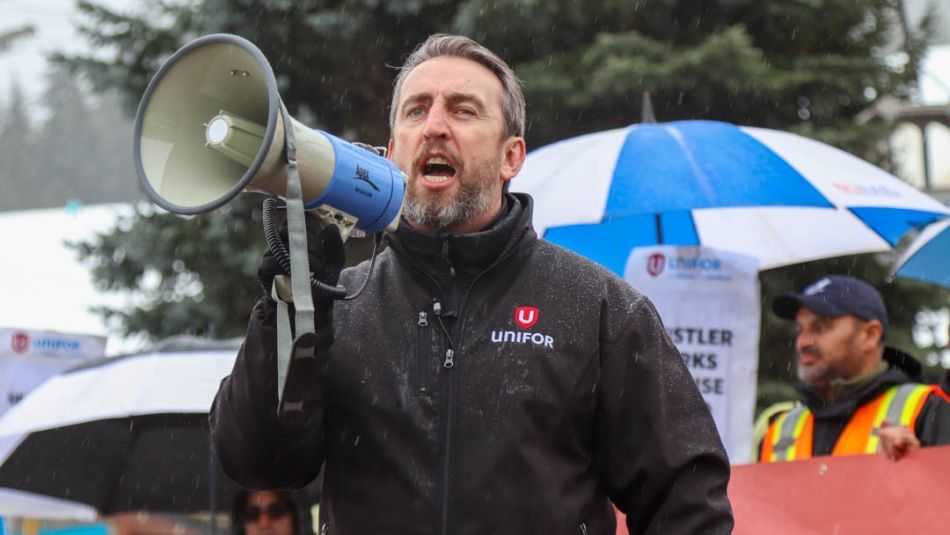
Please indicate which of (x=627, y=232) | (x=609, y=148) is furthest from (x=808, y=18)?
(x=609, y=148)

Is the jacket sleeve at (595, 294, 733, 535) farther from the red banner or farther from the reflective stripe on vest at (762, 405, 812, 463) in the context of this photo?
the reflective stripe on vest at (762, 405, 812, 463)

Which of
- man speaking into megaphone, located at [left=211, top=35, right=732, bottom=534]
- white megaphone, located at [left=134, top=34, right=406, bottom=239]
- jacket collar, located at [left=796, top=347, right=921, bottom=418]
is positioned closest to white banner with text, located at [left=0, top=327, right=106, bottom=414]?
jacket collar, located at [left=796, top=347, right=921, bottom=418]

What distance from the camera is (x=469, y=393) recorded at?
8.73ft

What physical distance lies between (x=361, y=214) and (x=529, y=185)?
3.11 meters

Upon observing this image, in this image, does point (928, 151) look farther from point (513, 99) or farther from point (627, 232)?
point (513, 99)

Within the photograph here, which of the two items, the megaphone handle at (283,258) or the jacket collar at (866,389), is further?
the jacket collar at (866,389)

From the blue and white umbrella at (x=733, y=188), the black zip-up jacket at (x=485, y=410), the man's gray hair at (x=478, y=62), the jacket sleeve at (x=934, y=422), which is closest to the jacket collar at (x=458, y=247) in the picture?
the black zip-up jacket at (x=485, y=410)

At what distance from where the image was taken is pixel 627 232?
6.61m

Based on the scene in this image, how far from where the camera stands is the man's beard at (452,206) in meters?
2.86

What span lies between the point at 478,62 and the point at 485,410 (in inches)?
33.0

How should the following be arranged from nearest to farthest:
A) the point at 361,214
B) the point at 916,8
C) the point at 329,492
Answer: the point at 361,214, the point at 329,492, the point at 916,8

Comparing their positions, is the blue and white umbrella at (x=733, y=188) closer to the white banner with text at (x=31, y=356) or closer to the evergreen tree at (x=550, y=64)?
the evergreen tree at (x=550, y=64)

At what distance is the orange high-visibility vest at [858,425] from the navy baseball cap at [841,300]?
42 centimetres

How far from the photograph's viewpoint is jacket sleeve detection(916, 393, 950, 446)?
4.82 metres
